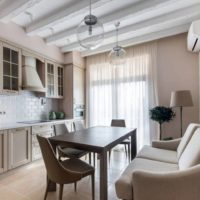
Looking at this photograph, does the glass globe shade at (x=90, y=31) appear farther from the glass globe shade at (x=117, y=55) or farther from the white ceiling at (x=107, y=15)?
the glass globe shade at (x=117, y=55)

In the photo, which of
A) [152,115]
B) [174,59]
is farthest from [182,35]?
[152,115]

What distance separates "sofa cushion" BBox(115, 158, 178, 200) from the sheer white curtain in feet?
7.39

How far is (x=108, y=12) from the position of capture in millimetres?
3107

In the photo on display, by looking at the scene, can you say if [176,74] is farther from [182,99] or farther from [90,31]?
[90,31]

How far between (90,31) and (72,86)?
302cm

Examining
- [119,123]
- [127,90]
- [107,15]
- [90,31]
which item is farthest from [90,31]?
[127,90]

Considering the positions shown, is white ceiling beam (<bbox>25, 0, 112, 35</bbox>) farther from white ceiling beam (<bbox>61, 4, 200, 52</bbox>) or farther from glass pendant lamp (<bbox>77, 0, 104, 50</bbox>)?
white ceiling beam (<bbox>61, 4, 200, 52</bbox>)

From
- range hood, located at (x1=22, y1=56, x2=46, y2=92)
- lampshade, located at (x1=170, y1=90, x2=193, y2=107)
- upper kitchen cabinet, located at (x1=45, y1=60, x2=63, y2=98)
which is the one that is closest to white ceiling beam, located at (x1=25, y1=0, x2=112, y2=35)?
range hood, located at (x1=22, y1=56, x2=46, y2=92)

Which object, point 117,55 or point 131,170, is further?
point 117,55

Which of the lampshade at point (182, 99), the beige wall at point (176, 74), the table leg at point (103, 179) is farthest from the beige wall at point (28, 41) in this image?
the lampshade at point (182, 99)

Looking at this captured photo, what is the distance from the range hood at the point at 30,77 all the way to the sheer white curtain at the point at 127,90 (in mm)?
1733

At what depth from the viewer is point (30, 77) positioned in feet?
12.1

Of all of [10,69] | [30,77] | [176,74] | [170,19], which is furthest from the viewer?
[176,74]

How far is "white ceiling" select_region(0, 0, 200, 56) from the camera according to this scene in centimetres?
272
